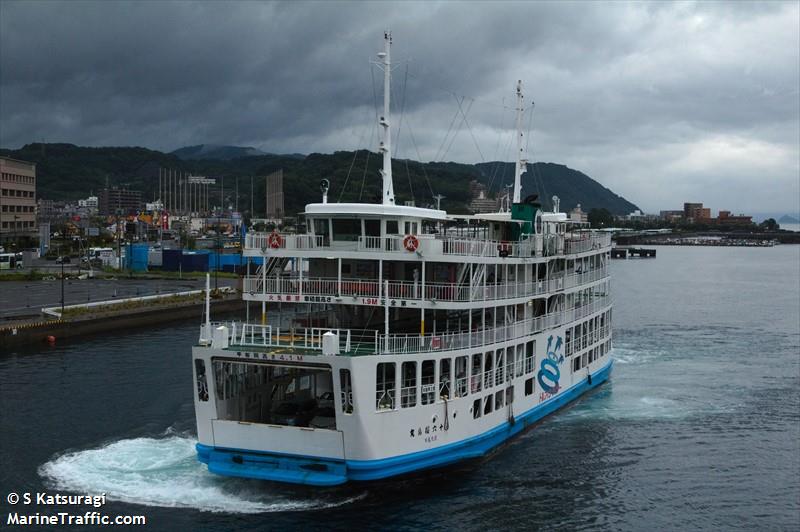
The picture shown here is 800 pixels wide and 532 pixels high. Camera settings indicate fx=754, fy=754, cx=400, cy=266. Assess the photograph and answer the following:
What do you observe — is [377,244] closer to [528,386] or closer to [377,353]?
[377,353]

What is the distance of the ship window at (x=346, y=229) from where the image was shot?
2545 cm

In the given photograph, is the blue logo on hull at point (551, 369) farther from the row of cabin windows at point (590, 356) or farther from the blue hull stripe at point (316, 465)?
the blue hull stripe at point (316, 465)

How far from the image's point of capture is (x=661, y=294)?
8981 centimetres

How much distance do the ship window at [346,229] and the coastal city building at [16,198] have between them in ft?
302

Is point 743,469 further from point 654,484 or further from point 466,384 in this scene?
point 466,384

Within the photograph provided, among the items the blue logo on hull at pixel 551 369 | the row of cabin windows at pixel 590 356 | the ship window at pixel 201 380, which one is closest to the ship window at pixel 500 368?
the blue logo on hull at pixel 551 369

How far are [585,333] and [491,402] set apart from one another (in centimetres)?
1215

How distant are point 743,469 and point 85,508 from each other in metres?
22.1

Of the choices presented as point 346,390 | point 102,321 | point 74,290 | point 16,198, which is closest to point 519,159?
point 346,390

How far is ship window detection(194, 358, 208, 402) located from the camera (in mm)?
22750

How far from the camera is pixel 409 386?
2275cm

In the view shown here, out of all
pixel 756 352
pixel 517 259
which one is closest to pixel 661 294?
pixel 756 352

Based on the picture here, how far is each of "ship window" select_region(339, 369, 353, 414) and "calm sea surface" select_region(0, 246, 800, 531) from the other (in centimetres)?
271

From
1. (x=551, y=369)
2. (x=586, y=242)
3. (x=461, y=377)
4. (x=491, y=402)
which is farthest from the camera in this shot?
(x=586, y=242)
